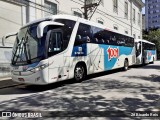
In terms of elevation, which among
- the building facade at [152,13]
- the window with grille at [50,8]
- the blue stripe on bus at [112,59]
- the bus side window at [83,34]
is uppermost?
the building facade at [152,13]

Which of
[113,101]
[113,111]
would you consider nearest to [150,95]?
[113,101]

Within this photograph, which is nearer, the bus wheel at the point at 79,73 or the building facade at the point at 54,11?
the bus wheel at the point at 79,73

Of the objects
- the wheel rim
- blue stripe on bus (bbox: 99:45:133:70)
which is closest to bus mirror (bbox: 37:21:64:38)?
the wheel rim

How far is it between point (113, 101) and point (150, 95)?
1.77 m

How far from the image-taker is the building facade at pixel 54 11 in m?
14.6

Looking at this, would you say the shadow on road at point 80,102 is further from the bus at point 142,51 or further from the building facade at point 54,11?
the bus at point 142,51

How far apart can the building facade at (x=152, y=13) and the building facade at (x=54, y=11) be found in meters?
79.7

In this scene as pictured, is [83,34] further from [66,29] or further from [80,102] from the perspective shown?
[80,102]

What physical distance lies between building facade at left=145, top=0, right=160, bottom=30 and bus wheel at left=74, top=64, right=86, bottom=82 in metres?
104

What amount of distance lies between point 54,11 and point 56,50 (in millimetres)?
9953

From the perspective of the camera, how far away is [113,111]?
5906 mm

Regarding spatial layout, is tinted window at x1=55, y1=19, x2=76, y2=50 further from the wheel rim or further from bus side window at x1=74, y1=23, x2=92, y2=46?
the wheel rim

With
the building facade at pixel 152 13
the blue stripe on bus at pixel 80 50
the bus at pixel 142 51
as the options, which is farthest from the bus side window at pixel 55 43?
the building facade at pixel 152 13

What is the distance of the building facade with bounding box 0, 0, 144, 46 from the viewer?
14.6 m
